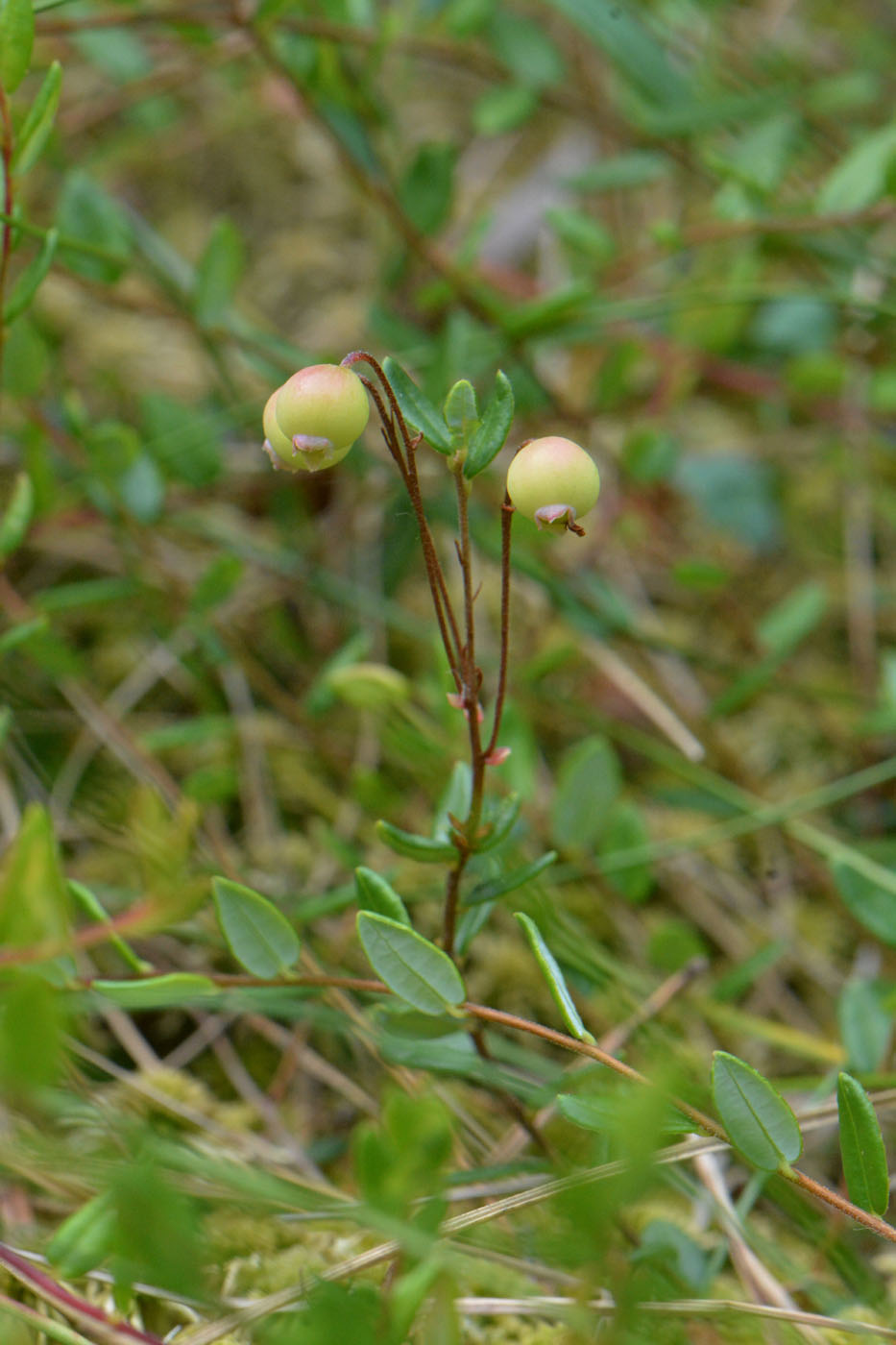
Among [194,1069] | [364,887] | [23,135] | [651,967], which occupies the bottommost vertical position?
[651,967]

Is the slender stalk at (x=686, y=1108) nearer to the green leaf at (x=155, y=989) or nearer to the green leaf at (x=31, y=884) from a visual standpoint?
the green leaf at (x=155, y=989)

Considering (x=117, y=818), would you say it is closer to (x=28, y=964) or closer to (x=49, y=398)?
(x=28, y=964)

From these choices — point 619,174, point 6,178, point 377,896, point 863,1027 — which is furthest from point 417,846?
point 619,174

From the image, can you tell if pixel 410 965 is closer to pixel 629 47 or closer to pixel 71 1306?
pixel 71 1306

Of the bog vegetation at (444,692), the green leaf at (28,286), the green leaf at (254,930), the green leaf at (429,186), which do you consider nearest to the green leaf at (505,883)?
the bog vegetation at (444,692)

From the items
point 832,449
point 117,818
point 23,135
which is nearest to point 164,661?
point 117,818

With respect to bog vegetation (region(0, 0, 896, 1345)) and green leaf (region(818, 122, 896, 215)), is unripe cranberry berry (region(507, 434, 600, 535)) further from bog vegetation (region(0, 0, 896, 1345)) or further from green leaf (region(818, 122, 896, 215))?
green leaf (region(818, 122, 896, 215))

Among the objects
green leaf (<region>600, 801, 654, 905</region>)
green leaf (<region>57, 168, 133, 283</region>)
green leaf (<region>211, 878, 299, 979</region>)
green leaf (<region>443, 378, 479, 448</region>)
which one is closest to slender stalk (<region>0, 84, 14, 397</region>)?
green leaf (<region>57, 168, 133, 283</region>)
